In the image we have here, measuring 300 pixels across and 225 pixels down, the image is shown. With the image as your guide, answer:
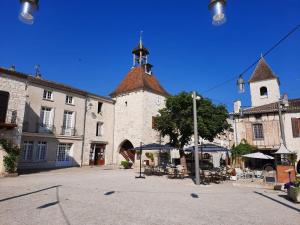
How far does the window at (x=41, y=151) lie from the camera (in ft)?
67.0

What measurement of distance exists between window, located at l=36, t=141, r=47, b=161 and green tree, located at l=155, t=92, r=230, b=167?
1033cm

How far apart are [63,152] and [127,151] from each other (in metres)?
7.36

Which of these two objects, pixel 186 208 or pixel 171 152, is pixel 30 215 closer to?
pixel 186 208

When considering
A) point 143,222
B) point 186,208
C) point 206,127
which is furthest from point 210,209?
point 206,127

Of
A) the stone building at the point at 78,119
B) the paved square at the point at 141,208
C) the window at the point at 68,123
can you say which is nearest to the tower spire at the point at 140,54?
the stone building at the point at 78,119

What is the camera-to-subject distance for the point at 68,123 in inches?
909

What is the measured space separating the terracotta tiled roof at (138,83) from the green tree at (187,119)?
854cm

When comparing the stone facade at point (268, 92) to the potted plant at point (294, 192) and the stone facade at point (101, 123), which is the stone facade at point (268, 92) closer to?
the stone facade at point (101, 123)

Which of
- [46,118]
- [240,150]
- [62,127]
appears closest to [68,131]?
[62,127]

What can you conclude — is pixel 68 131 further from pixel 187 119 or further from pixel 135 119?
pixel 187 119

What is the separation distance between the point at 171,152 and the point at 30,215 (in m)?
20.6

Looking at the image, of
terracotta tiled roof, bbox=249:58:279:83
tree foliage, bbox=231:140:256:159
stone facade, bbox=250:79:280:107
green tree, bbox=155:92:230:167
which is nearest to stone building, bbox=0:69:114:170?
green tree, bbox=155:92:230:167

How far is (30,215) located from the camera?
18.7 ft

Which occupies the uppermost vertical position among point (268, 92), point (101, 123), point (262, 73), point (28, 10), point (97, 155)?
point (262, 73)
